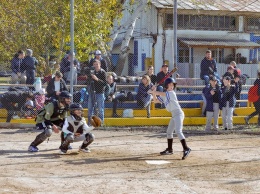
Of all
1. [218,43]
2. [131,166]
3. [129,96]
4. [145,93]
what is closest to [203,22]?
[218,43]

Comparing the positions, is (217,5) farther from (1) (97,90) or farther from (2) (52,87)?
(2) (52,87)

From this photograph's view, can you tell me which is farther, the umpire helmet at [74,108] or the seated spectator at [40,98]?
the seated spectator at [40,98]

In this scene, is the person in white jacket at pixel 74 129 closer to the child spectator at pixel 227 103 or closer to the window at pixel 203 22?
the child spectator at pixel 227 103

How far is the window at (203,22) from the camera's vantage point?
32156mm

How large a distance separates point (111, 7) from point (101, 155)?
40.8ft

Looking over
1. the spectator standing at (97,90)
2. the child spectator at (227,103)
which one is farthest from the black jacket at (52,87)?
the child spectator at (227,103)

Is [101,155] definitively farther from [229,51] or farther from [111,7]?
[229,51]

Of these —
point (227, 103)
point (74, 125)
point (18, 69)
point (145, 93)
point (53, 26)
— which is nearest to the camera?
point (74, 125)

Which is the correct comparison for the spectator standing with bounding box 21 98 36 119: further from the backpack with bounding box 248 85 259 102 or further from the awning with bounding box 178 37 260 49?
the awning with bounding box 178 37 260 49

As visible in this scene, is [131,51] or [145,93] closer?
[145,93]

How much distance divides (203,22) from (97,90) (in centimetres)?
1639

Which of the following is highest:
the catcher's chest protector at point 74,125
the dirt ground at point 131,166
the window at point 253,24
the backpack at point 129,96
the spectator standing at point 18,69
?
the window at point 253,24

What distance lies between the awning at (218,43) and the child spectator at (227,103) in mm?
13531

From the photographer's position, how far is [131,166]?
39.9 feet
